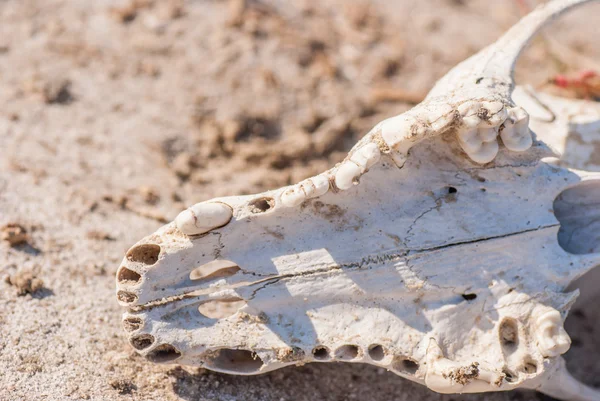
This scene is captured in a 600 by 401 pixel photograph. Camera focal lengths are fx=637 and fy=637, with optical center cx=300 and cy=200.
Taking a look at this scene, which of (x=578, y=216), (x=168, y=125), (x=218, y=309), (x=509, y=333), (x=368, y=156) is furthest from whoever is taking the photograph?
(x=168, y=125)

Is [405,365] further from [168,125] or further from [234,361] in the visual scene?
[168,125]

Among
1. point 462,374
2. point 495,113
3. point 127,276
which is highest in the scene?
point 495,113

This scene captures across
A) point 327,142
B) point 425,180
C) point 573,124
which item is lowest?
point 327,142

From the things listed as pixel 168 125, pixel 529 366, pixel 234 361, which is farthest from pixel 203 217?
pixel 168 125

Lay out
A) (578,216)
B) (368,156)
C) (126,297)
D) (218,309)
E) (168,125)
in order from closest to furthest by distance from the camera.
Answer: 1. (368,156)
2. (126,297)
3. (578,216)
4. (218,309)
5. (168,125)

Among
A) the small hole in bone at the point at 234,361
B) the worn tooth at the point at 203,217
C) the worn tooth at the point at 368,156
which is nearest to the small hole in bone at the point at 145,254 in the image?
the worn tooth at the point at 203,217

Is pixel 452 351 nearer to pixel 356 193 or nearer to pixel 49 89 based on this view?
pixel 356 193

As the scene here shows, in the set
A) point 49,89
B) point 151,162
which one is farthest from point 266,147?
point 49,89
